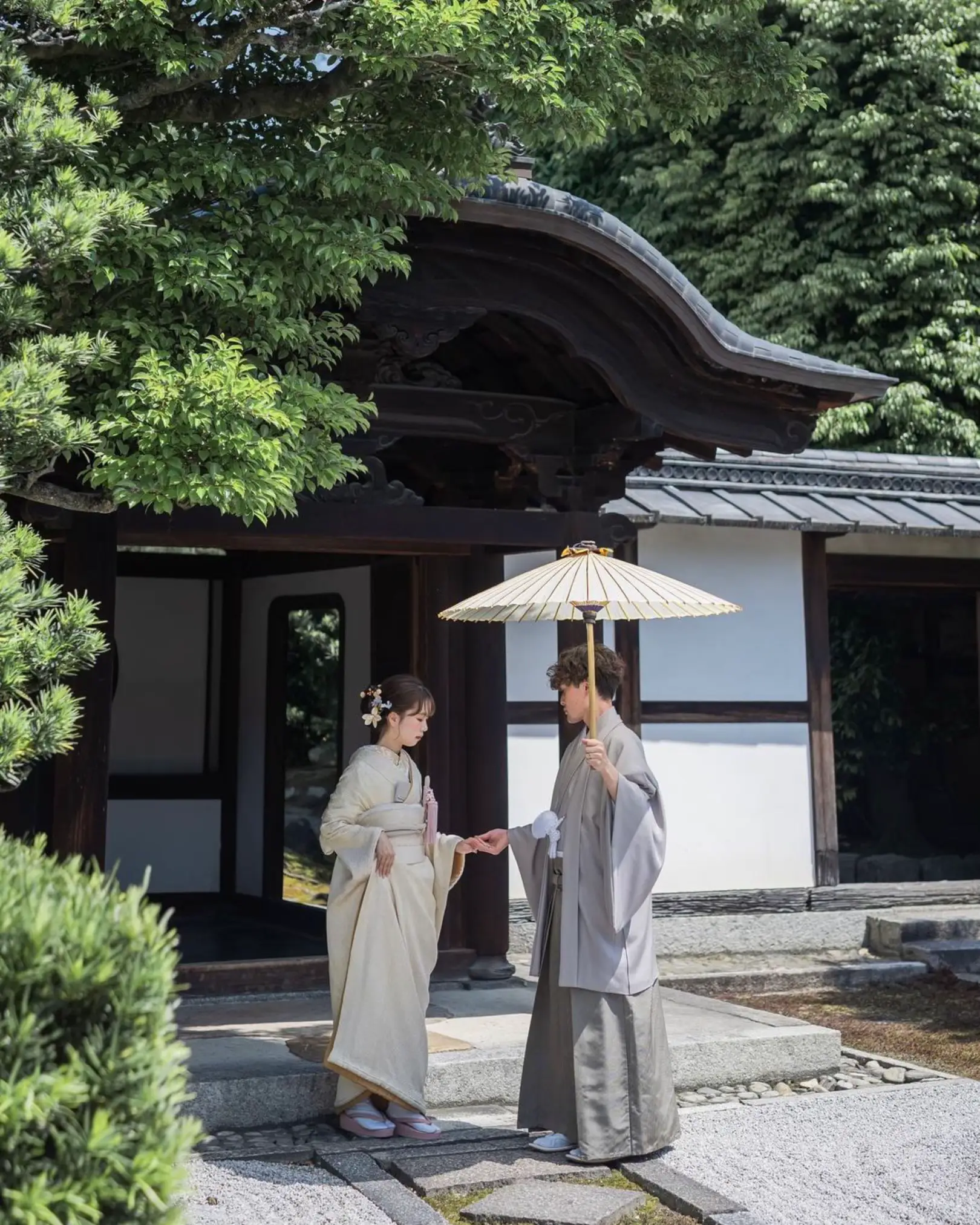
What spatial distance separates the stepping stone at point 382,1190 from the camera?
181 inches

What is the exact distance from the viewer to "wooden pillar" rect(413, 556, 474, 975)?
7871 mm

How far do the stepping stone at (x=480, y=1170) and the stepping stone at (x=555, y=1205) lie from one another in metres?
0.11

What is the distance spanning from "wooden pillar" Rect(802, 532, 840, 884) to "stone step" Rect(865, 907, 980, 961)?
55cm

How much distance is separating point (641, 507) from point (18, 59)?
544cm

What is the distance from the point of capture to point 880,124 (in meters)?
16.7

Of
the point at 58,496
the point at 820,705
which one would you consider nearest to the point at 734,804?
the point at 820,705

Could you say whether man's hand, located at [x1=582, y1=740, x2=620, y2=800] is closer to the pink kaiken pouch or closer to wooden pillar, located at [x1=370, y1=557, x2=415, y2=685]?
the pink kaiken pouch

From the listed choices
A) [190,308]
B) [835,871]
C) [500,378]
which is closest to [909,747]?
[835,871]

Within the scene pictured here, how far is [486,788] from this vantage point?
798 centimetres

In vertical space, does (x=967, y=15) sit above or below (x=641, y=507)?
above

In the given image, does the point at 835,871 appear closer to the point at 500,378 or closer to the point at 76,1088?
the point at 500,378

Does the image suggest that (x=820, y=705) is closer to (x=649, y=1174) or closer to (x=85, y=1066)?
(x=649, y=1174)

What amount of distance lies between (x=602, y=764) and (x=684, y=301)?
2.63 m

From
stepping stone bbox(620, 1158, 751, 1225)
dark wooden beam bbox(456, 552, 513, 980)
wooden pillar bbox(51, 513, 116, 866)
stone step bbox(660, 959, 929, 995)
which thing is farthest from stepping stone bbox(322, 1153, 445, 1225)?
stone step bbox(660, 959, 929, 995)
